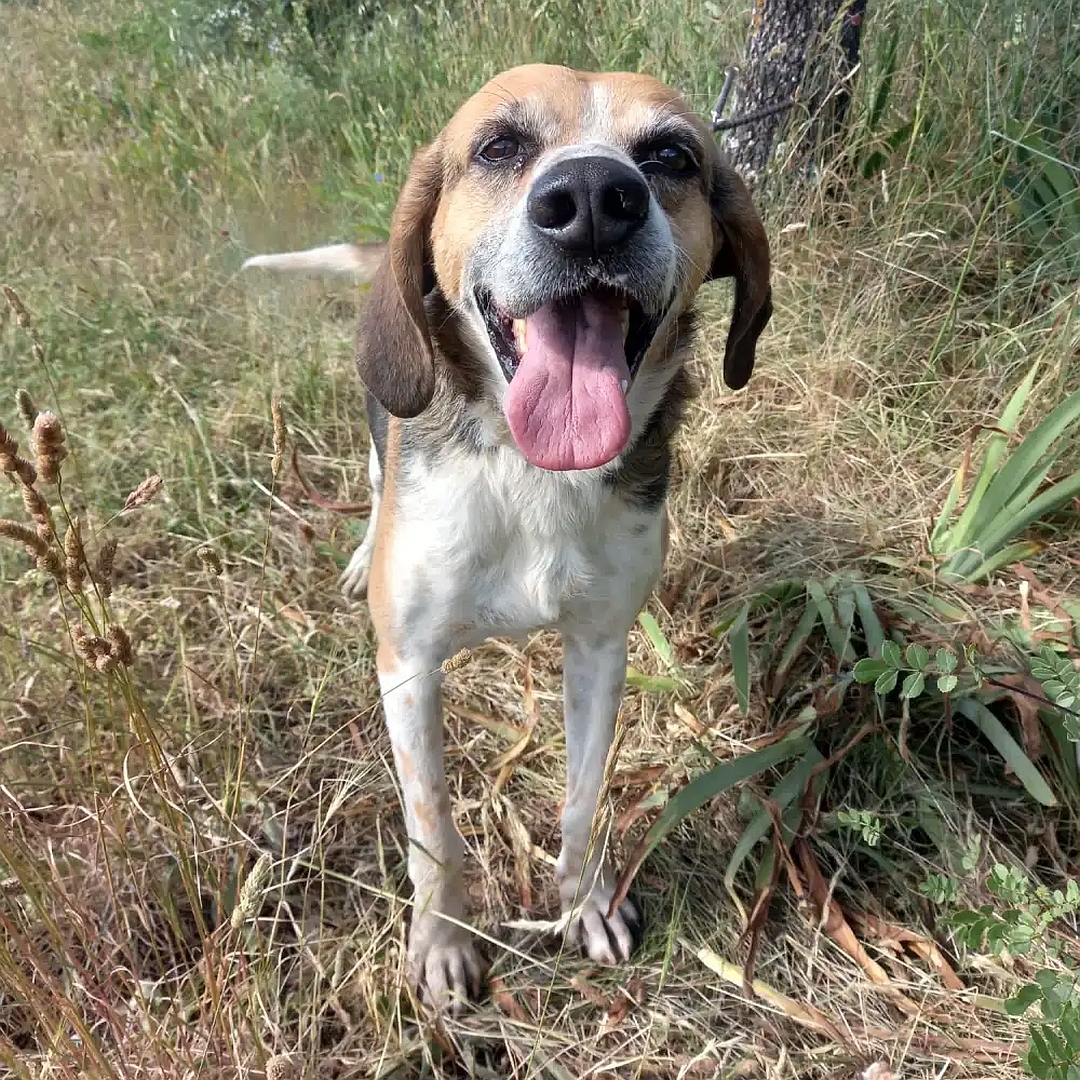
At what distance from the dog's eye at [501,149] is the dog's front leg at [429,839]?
3.50ft

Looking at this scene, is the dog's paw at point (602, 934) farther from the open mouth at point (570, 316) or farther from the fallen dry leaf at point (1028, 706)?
the open mouth at point (570, 316)

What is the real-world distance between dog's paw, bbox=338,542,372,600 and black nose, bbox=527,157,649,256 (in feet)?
5.21

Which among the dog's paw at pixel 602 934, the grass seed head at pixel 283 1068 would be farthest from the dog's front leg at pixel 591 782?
the grass seed head at pixel 283 1068

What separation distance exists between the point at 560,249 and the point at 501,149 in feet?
1.18

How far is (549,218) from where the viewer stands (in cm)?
157

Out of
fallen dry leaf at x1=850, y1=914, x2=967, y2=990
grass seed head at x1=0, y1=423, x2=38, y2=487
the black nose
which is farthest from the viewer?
fallen dry leaf at x1=850, y1=914, x2=967, y2=990

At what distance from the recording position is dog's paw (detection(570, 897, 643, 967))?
2.16 m

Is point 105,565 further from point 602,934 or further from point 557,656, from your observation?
point 557,656

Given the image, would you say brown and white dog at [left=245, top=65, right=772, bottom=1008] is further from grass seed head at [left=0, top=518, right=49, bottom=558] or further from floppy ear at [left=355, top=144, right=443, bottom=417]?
grass seed head at [left=0, top=518, right=49, bottom=558]

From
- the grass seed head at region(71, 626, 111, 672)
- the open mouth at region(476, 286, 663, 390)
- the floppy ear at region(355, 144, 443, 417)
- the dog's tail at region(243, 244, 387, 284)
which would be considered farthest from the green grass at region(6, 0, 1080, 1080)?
the dog's tail at region(243, 244, 387, 284)

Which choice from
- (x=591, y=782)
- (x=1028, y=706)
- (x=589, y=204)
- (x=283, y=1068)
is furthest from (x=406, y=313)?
(x=1028, y=706)

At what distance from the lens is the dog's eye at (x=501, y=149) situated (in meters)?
1.78

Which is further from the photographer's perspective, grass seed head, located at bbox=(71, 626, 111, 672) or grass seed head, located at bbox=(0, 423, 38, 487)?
grass seed head, located at bbox=(71, 626, 111, 672)

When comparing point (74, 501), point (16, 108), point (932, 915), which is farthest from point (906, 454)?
point (16, 108)
